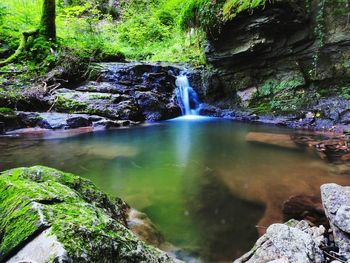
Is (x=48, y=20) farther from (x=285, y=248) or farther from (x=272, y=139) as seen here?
(x=285, y=248)

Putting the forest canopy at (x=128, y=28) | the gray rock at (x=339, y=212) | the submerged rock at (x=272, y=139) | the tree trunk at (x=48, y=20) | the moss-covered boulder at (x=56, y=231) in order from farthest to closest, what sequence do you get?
the tree trunk at (x=48, y=20), the forest canopy at (x=128, y=28), the submerged rock at (x=272, y=139), the gray rock at (x=339, y=212), the moss-covered boulder at (x=56, y=231)

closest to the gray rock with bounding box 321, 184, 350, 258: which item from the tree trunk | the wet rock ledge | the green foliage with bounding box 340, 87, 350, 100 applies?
the wet rock ledge

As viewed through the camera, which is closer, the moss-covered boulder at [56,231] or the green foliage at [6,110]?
the moss-covered boulder at [56,231]

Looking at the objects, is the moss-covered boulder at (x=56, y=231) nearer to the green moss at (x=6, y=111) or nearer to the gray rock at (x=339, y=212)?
the gray rock at (x=339, y=212)

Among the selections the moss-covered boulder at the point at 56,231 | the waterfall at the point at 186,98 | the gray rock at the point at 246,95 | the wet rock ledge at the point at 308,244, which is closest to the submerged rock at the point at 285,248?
the wet rock ledge at the point at 308,244

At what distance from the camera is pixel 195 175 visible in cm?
475

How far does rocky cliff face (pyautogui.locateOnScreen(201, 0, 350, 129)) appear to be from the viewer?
836 centimetres

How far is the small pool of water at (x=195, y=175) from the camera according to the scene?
305cm

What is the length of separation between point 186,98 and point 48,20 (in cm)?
613

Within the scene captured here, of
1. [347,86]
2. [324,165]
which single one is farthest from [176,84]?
[324,165]

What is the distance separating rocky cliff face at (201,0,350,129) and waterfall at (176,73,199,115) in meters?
1.48

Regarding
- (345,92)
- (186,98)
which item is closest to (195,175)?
(345,92)

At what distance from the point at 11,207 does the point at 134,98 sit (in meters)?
9.11

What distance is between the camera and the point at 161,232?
2.99m
